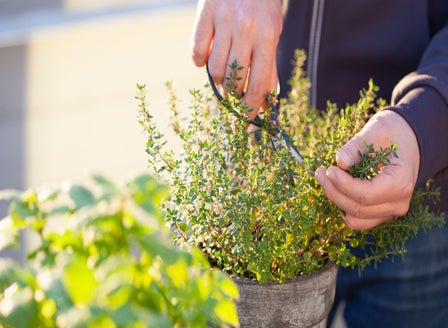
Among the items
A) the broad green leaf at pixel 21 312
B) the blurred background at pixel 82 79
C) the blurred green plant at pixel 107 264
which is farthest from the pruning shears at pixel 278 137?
the blurred background at pixel 82 79

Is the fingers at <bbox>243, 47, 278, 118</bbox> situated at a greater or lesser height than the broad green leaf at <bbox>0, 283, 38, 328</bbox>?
greater

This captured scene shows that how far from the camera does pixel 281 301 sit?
88cm

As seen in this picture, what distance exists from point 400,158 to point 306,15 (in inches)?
22.8

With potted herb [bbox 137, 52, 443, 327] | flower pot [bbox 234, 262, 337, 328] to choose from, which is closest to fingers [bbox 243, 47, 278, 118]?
potted herb [bbox 137, 52, 443, 327]

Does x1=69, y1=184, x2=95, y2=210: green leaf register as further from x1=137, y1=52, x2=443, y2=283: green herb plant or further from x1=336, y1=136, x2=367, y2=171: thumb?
x1=336, y1=136, x2=367, y2=171: thumb

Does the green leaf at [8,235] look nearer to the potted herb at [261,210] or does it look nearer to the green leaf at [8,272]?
the green leaf at [8,272]

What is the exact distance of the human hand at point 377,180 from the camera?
94 centimetres

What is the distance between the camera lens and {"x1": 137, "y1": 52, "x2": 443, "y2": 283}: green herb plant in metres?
0.88

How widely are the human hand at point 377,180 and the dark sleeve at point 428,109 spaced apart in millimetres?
21

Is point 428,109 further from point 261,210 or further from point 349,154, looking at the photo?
point 261,210

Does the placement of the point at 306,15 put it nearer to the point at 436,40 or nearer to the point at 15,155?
the point at 436,40

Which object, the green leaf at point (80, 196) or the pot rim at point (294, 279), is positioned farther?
the pot rim at point (294, 279)

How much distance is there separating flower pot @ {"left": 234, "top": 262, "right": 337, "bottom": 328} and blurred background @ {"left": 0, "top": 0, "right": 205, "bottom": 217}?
2.28 meters

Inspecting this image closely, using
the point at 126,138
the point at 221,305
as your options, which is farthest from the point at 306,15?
the point at 126,138
